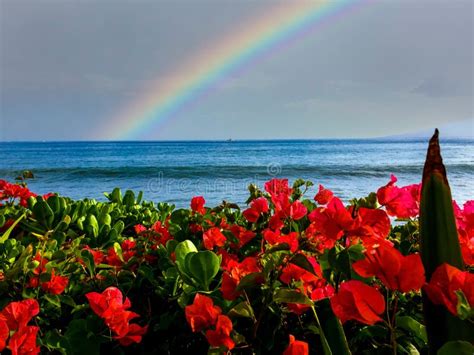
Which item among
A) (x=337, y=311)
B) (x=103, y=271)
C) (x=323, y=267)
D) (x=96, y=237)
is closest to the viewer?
(x=337, y=311)

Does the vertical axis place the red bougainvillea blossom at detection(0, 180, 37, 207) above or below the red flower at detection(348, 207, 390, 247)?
below

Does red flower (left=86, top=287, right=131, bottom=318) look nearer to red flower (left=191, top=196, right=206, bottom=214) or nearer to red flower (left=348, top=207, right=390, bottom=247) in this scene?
red flower (left=348, top=207, right=390, bottom=247)

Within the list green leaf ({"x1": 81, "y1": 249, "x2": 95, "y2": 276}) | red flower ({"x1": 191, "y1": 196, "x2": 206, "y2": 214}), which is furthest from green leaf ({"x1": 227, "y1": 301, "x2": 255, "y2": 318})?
red flower ({"x1": 191, "y1": 196, "x2": 206, "y2": 214})

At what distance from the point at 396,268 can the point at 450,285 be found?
7cm

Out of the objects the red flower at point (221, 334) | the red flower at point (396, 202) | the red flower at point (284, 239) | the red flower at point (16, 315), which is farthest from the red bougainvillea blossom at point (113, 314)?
the red flower at point (396, 202)

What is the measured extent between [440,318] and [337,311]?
0.15 meters

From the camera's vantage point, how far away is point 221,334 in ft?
2.10

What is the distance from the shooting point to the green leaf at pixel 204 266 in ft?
2.72

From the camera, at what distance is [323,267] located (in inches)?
33.9

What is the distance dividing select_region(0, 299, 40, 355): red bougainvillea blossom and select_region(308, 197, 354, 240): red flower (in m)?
0.51

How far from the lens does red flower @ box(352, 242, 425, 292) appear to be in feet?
1.73

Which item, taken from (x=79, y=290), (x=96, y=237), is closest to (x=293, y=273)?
(x=79, y=290)

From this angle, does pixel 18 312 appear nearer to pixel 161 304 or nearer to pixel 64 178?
pixel 161 304

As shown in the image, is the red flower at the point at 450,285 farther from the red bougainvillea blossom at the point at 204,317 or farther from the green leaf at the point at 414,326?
the red bougainvillea blossom at the point at 204,317
